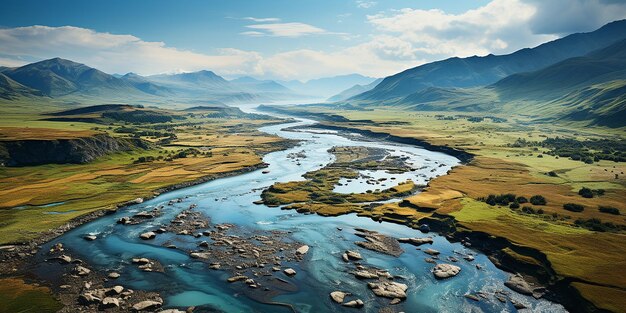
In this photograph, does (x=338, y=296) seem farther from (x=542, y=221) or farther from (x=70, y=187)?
(x=70, y=187)

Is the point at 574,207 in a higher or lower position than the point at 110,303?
higher

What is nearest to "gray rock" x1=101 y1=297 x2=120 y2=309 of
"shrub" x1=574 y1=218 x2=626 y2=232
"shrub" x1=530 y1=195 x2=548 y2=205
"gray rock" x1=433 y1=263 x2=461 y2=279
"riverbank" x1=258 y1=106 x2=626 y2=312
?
"gray rock" x1=433 y1=263 x2=461 y2=279

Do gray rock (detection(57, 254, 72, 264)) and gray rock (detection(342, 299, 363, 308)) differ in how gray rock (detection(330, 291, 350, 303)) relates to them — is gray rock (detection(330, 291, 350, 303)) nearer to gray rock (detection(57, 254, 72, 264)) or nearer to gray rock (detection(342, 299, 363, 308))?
gray rock (detection(342, 299, 363, 308))

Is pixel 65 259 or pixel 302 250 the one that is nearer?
pixel 65 259

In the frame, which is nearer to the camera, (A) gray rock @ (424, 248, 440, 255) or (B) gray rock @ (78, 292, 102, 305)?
(B) gray rock @ (78, 292, 102, 305)

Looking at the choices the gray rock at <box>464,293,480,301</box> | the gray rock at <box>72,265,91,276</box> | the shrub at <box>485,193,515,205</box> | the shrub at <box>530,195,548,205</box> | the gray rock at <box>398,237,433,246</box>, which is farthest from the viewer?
the shrub at <box>485,193,515,205</box>

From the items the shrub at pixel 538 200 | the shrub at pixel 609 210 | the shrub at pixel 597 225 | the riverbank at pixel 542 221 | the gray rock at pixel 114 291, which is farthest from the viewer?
the shrub at pixel 538 200

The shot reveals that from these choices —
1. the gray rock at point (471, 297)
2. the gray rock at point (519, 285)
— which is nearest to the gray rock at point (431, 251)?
the gray rock at point (519, 285)

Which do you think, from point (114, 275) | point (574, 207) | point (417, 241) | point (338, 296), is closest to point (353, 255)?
point (338, 296)

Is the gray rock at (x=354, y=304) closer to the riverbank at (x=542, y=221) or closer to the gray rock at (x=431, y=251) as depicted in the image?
the gray rock at (x=431, y=251)
